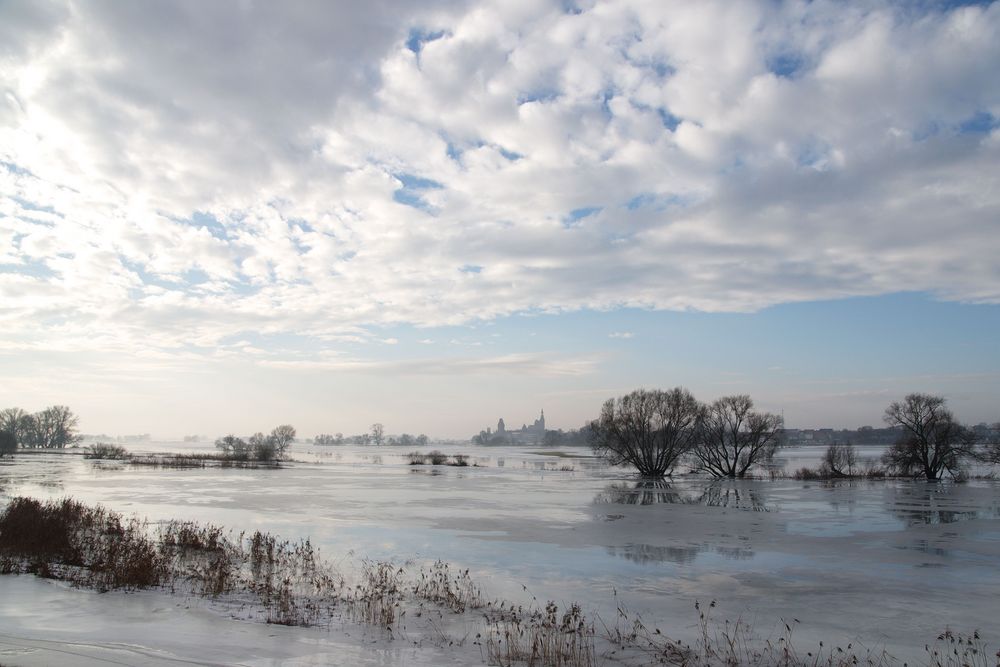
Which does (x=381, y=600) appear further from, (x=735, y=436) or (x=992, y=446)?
(x=992, y=446)

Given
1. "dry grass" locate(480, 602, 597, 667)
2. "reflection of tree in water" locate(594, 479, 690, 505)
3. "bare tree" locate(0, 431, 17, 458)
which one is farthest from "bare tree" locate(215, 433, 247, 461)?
"dry grass" locate(480, 602, 597, 667)

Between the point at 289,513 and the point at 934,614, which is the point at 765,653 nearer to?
the point at 934,614

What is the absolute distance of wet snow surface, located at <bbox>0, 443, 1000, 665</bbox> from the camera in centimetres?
876

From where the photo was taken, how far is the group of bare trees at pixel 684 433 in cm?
6188

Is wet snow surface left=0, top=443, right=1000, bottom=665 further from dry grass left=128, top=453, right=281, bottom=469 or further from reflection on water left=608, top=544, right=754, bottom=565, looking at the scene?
dry grass left=128, top=453, right=281, bottom=469

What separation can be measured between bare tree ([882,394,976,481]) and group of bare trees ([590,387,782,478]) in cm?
1160

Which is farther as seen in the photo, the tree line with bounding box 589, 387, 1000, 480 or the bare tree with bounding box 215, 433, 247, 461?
the bare tree with bounding box 215, 433, 247, 461

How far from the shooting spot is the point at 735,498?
36.7 m

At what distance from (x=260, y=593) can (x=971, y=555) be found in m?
18.8

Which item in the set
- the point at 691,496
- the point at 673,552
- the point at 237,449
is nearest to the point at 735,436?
the point at 691,496

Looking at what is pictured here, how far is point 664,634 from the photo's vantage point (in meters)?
10.0

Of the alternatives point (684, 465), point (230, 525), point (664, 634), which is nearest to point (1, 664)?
point (664, 634)

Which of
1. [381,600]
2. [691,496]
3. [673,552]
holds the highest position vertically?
[381,600]

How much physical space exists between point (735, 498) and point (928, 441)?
35.5 meters
